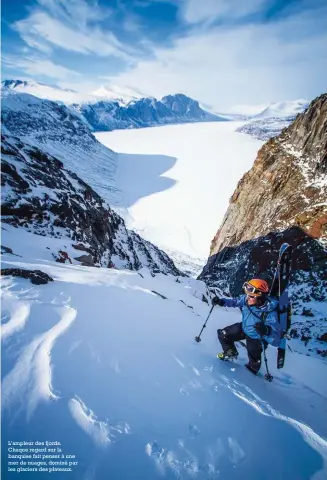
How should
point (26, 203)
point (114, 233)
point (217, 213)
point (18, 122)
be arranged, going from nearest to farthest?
1. point (26, 203)
2. point (114, 233)
3. point (217, 213)
4. point (18, 122)

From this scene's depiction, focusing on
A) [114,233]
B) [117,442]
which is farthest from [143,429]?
[114,233]

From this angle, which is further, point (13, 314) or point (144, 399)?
point (13, 314)

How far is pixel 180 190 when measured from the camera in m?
96.9

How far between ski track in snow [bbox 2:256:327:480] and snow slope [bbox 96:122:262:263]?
46.5m

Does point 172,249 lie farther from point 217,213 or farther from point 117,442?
point 117,442

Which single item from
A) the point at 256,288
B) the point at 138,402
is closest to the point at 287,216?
the point at 256,288

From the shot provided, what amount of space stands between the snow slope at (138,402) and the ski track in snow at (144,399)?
14 millimetres

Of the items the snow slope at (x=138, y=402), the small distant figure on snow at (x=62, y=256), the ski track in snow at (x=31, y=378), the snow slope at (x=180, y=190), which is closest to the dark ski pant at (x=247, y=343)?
the snow slope at (x=138, y=402)

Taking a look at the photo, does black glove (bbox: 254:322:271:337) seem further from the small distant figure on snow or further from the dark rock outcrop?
the small distant figure on snow

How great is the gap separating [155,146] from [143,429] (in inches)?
8005

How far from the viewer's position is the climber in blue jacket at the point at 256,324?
5.32m

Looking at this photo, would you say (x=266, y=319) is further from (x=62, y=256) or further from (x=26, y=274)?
(x=62, y=256)

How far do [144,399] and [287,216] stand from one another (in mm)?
23095

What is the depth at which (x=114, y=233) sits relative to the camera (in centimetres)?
2773
